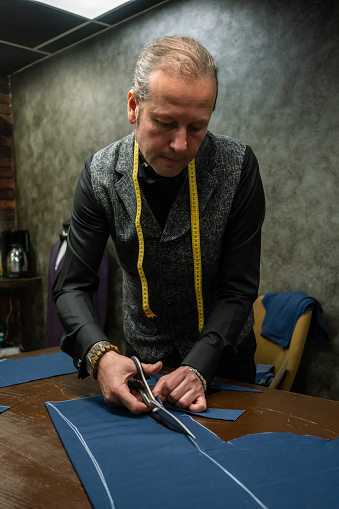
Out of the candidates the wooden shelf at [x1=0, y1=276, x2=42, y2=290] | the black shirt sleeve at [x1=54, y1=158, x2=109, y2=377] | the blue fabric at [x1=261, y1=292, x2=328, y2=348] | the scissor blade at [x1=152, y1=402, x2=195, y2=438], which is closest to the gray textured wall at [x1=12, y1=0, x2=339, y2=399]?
the blue fabric at [x1=261, y1=292, x2=328, y2=348]

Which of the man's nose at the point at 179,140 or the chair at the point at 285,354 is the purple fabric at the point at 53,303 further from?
the man's nose at the point at 179,140

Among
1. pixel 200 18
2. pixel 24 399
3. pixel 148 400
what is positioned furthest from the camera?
pixel 200 18

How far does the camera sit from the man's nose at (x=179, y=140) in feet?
4.07

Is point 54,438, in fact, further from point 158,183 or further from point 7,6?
point 7,6

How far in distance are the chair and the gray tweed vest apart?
0.98 m

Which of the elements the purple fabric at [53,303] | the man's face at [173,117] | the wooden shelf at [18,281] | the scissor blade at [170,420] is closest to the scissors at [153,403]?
the scissor blade at [170,420]

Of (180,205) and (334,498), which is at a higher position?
(180,205)

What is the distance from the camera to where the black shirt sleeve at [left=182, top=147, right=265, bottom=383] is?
143 cm

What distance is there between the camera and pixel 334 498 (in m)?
0.77

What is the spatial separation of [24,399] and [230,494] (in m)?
0.72

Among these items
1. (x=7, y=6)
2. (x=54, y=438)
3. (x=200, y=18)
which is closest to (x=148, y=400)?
(x=54, y=438)

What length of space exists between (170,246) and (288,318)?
1.38m

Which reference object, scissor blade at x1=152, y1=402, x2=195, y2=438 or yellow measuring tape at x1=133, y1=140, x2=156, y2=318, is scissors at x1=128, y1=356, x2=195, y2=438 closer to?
scissor blade at x1=152, y1=402, x2=195, y2=438

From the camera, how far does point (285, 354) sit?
262 centimetres
